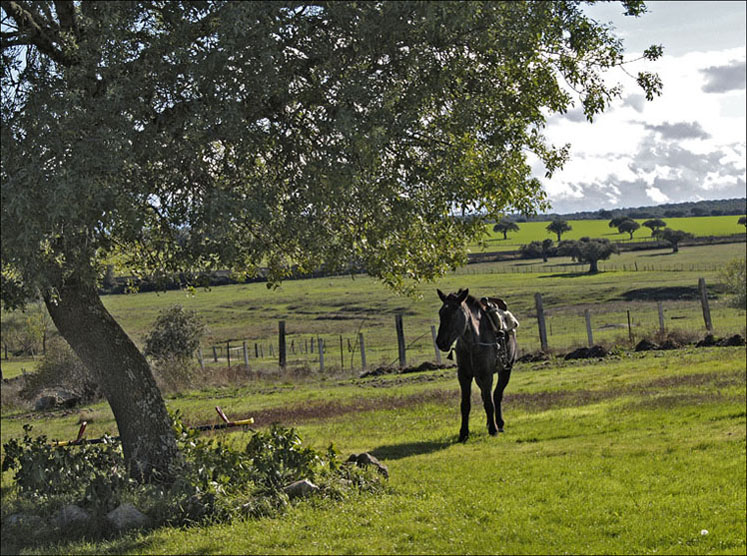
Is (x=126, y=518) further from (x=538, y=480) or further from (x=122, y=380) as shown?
(x=538, y=480)

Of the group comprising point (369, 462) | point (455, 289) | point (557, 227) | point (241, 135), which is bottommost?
point (369, 462)

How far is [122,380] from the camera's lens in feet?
43.4

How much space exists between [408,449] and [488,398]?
7.00ft

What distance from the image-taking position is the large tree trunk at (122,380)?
13109 mm

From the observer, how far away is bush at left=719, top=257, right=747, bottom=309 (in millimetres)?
55031

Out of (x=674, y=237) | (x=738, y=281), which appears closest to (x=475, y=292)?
(x=738, y=281)

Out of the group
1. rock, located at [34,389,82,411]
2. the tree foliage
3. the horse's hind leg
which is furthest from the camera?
rock, located at [34,389,82,411]

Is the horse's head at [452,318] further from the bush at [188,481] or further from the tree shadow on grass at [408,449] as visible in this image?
the bush at [188,481]

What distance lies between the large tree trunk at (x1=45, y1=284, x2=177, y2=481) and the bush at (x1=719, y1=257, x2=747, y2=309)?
164 ft

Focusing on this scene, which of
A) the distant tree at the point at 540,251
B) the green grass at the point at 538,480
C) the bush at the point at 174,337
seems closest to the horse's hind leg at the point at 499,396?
the green grass at the point at 538,480

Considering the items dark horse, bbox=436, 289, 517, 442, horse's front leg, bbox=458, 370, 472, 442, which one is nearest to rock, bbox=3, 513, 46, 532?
dark horse, bbox=436, 289, 517, 442

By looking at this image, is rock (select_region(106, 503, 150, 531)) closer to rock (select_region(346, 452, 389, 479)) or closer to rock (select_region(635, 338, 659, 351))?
rock (select_region(346, 452, 389, 479))

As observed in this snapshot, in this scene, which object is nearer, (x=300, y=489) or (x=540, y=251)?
(x=300, y=489)

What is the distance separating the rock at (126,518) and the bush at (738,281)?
51.1 m
